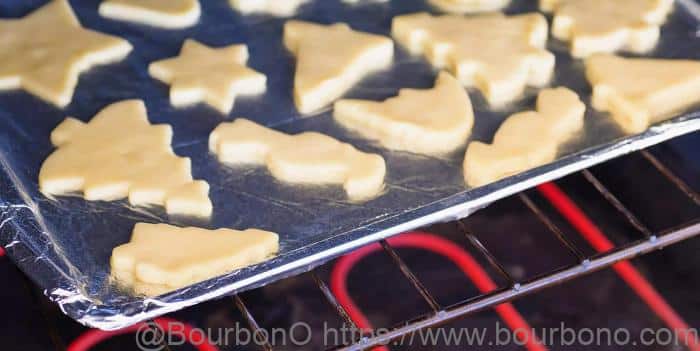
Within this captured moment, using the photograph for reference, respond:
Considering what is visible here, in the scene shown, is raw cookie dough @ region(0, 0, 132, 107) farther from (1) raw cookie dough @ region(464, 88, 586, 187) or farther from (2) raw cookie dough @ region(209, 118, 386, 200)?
(1) raw cookie dough @ region(464, 88, 586, 187)

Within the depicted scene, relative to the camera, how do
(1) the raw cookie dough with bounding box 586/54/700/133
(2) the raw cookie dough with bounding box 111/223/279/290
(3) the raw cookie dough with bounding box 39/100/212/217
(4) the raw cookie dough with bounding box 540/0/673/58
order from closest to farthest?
1. (2) the raw cookie dough with bounding box 111/223/279/290
2. (3) the raw cookie dough with bounding box 39/100/212/217
3. (1) the raw cookie dough with bounding box 586/54/700/133
4. (4) the raw cookie dough with bounding box 540/0/673/58

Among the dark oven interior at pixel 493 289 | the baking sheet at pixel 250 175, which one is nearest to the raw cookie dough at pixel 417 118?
the baking sheet at pixel 250 175

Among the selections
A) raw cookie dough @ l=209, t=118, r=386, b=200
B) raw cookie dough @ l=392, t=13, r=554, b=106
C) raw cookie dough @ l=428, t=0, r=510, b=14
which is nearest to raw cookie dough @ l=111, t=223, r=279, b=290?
raw cookie dough @ l=209, t=118, r=386, b=200

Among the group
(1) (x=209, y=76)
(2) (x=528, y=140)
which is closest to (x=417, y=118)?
(2) (x=528, y=140)

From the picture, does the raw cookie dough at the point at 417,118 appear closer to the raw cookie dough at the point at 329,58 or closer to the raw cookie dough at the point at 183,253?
the raw cookie dough at the point at 329,58

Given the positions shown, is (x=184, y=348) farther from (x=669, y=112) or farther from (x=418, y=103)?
(x=669, y=112)
